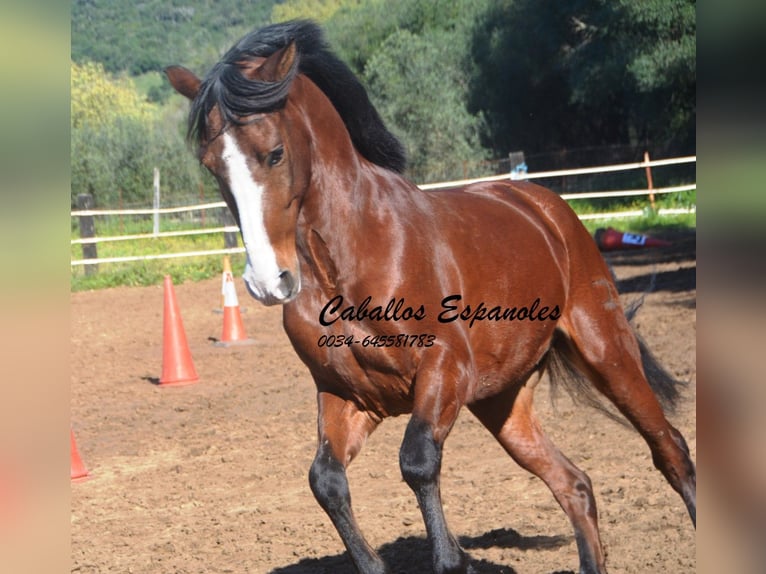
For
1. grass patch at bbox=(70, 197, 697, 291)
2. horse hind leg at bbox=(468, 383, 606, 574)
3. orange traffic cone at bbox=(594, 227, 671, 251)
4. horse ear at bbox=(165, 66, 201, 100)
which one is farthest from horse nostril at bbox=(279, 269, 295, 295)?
orange traffic cone at bbox=(594, 227, 671, 251)

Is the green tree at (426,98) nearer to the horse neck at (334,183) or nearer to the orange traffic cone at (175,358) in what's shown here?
the orange traffic cone at (175,358)

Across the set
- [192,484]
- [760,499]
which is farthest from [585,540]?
[760,499]

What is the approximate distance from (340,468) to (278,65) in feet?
5.29

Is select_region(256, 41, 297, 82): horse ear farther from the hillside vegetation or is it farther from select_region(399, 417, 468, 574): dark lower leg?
the hillside vegetation

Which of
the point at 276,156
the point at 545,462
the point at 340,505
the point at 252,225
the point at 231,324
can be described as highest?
the point at 276,156

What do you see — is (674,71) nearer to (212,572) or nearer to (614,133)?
(614,133)

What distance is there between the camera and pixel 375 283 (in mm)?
3592

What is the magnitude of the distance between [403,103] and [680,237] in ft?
40.5

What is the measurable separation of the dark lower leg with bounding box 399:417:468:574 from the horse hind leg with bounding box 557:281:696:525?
1.35 meters

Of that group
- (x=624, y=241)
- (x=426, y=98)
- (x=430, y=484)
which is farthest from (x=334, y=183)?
(x=426, y=98)

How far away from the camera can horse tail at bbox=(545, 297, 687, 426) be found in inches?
183

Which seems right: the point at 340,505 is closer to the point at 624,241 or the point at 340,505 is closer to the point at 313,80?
the point at 313,80

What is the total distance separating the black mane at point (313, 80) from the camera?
3.35 m

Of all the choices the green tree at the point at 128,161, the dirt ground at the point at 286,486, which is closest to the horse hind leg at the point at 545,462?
the dirt ground at the point at 286,486
